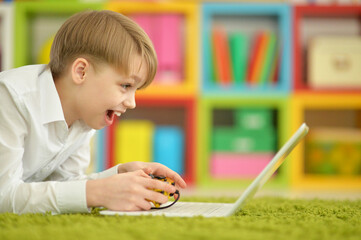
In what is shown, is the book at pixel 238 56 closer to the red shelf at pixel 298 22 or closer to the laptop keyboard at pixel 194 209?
the red shelf at pixel 298 22

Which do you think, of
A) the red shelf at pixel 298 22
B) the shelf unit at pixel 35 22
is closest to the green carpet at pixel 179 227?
the red shelf at pixel 298 22

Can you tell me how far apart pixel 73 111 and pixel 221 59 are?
1.56 m

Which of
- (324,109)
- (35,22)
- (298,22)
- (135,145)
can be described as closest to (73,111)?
(135,145)

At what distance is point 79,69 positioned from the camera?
3.28 feet

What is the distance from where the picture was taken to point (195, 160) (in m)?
2.44

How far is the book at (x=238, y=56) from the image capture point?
8.25 ft

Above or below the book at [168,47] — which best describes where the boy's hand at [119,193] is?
below

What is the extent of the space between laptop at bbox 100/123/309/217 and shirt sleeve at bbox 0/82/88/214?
66 mm

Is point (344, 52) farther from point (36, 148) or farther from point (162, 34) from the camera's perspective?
point (36, 148)

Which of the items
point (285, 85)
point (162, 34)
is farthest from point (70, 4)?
point (285, 85)

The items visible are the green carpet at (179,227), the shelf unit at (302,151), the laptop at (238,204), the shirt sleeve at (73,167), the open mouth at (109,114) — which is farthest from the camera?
the shelf unit at (302,151)

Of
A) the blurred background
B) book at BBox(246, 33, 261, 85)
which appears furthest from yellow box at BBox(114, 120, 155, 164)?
book at BBox(246, 33, 261, 85)

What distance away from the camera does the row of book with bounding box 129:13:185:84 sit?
8.20 feet

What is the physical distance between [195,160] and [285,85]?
0.62 metres
